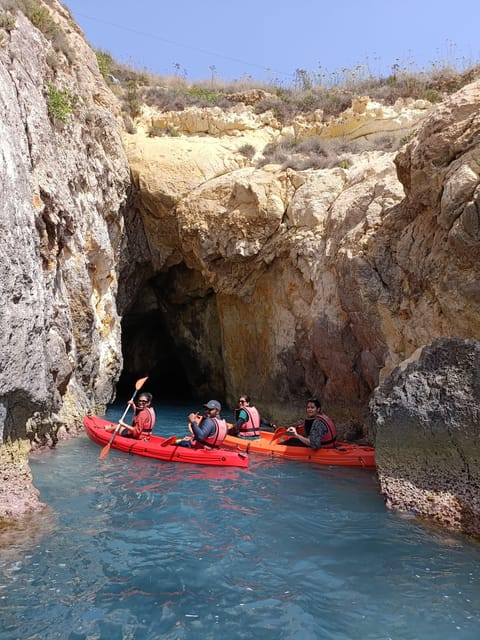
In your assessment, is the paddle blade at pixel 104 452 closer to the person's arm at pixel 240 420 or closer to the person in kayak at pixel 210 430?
the person in kayak at pixel 210 430

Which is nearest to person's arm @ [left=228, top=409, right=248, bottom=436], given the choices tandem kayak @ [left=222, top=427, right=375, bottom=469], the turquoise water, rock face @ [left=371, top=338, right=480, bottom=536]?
tandem kayak @ [left=222, top=427, right=375, bottom=469]

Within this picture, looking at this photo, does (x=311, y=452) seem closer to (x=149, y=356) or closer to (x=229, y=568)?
(x=229, y=568)

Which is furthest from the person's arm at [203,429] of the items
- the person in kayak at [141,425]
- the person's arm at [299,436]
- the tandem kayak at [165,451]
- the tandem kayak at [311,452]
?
the person's arm at [299,436]

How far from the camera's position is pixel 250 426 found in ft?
35.5

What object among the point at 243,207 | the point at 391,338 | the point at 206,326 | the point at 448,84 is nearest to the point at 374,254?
the point at 391,338

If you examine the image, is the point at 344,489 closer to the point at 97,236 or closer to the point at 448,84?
the point at 97,236

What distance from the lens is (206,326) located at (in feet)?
56.5

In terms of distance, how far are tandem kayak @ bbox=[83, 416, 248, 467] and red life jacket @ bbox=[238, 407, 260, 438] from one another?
117 cm

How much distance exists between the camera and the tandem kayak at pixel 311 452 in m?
9.19

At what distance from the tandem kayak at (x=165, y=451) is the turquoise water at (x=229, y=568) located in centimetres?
100

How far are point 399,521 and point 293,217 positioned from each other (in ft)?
26.7

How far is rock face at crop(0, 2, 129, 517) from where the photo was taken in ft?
21.3

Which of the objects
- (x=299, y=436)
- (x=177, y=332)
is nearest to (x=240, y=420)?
(x=299, y=436)

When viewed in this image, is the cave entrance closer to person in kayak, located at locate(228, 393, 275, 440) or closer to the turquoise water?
person in kayak, located at locate(228, 393, 275, 440)
